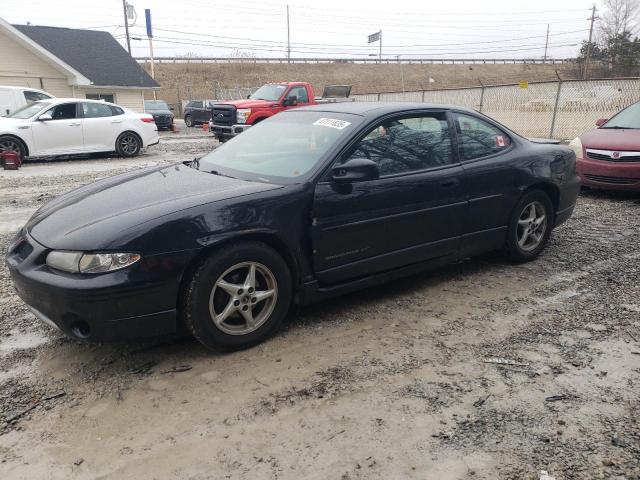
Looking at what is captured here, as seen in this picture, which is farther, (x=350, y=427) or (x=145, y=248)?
(x=145, y=248)

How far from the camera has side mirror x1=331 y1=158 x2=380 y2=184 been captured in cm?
357

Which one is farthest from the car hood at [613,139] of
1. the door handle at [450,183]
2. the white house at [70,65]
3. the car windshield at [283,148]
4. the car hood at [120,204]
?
the white house at [70,65]

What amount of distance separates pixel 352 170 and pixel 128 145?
1154cm

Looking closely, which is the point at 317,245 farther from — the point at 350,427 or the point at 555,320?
the point at 555,320

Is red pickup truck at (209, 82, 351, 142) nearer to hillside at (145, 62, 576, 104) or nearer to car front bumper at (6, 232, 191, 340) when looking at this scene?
car front bumper at (6, 232, 191, 340)

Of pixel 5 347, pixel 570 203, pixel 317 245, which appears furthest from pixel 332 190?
pixel 570 203

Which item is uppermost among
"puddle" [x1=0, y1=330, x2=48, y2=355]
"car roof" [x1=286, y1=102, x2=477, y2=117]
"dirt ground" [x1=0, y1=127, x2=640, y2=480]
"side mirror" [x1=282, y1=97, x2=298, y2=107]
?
"car roof" [x1=286, y1=102, x2=477, y2=117]

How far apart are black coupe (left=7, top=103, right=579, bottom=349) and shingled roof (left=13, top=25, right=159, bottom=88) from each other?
82.2 ft

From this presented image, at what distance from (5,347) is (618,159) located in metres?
8.26

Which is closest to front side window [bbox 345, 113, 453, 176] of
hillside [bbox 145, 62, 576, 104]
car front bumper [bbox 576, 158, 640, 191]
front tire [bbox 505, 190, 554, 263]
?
front tire [bbox 505, 190, 554, 263]

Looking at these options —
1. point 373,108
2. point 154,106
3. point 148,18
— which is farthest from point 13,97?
point 148,18

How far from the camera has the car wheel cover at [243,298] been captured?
10.6ft

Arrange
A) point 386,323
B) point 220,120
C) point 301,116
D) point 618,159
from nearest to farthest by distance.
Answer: point 386,323 → point 301,116 → point 618,159 → point 220,120

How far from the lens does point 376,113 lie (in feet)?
13.3
